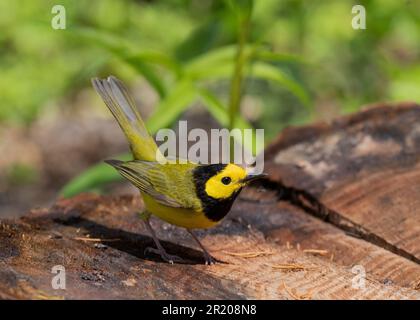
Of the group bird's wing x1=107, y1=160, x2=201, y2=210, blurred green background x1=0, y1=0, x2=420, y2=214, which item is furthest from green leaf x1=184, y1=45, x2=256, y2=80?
bird's wing x1=107, y1=160, x2=201, y2=210

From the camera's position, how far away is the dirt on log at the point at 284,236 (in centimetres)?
279

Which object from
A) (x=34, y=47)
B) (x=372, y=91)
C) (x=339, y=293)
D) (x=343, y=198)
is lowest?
(x=339, y=293)

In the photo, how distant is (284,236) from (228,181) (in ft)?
1.81

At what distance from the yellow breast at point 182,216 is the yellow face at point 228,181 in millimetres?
118

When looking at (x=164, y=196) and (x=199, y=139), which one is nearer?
(x=164, y=196)

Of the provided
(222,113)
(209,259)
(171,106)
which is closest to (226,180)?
(209,259)

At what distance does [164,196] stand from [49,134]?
16.0 ft

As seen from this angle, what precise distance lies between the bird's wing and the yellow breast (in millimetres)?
30

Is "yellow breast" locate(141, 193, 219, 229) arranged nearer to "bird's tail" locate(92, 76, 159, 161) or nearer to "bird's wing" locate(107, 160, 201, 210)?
"bird's wing" locate(107, 160, 201, 210)

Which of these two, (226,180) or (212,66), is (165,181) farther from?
(212,66)

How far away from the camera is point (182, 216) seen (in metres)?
3.25
